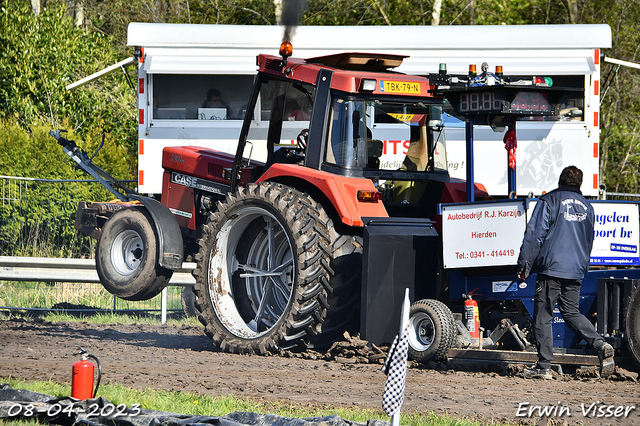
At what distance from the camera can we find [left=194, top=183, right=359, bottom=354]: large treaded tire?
7.48m

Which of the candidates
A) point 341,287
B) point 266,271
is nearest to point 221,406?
point 341,287

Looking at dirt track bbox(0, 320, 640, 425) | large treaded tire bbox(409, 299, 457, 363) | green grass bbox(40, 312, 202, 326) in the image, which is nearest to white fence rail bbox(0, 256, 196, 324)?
green grass bbox(40, 312, 202, 326)

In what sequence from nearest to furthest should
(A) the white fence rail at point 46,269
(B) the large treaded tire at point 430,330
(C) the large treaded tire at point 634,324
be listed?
(C) the large treaded tire at point 634,324
(B) the large treaded tire at point 430,330
(A) the white fence rail at point 46,269

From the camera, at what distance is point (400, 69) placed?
1300 centimetres

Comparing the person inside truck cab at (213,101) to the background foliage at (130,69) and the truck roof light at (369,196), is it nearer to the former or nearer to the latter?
the background foliage at (130,69)

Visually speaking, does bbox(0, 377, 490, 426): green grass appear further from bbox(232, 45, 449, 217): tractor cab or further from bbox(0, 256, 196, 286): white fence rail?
bbox(0, 256, 196, 286): white fence rail

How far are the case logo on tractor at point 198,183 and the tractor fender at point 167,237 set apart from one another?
0.54 m

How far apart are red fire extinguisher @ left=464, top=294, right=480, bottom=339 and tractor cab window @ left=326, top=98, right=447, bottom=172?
4.91 feet

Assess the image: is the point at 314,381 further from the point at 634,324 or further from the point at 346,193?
the point at 634,324

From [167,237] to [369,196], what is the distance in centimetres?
243

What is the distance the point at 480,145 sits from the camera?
501 inches

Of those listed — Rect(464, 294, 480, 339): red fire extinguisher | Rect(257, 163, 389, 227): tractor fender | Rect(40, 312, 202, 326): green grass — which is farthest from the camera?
Rect(40, 312, 202, 326): green grass

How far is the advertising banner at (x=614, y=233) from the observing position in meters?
7.09

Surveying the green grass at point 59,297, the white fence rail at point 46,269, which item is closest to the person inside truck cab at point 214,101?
the green grass at point 59,297
